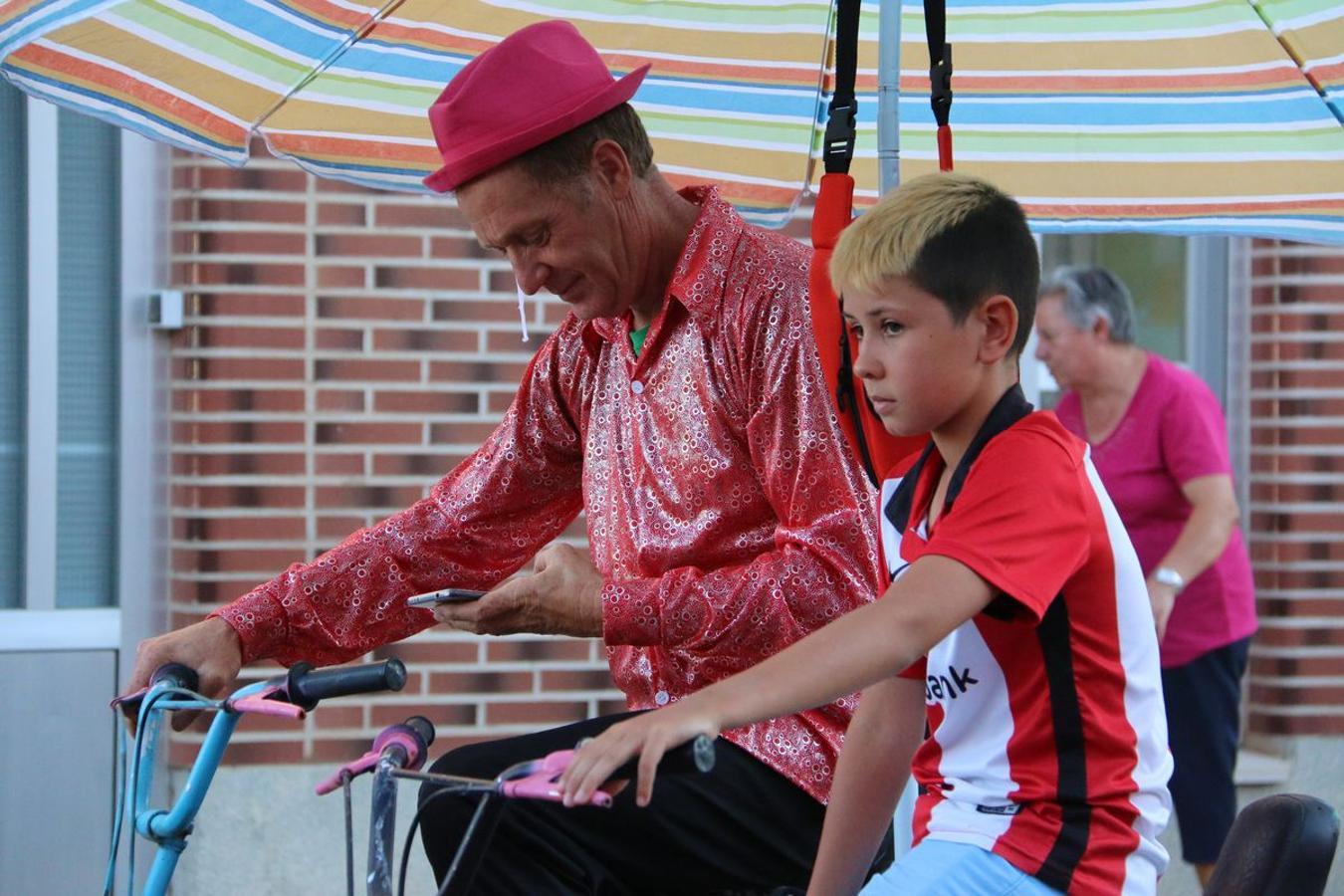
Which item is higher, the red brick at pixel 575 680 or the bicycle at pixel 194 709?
the bicycle at pixel 194 709

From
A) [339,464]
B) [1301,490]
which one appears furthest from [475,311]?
[1301,490]

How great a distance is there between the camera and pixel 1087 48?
3.48 metres

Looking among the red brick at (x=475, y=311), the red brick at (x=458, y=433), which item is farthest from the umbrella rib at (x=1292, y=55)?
the red brick at (x=458, y=433)

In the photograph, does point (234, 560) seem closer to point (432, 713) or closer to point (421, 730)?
point (432, 713)

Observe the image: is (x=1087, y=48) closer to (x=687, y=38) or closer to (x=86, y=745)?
(x=687, y=38)

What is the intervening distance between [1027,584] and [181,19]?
1.82 metres

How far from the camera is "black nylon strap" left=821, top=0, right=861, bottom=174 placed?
2625 mm

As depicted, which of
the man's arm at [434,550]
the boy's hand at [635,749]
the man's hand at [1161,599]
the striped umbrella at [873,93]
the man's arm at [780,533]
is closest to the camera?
the boy's hand at [635,749]

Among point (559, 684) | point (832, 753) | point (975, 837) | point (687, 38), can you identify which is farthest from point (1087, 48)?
point (559, 684)

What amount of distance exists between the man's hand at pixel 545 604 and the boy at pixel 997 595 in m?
0.45

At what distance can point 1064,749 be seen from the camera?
213 cm

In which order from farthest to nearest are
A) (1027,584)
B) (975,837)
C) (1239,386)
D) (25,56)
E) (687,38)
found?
(1239,386)
(687,38)
(25,56)
(975,837)
(1027,584)

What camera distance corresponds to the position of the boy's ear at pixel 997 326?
224 centimetres

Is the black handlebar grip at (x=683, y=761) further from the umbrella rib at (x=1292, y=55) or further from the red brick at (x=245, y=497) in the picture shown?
the red brick at (x=245, y=497)
